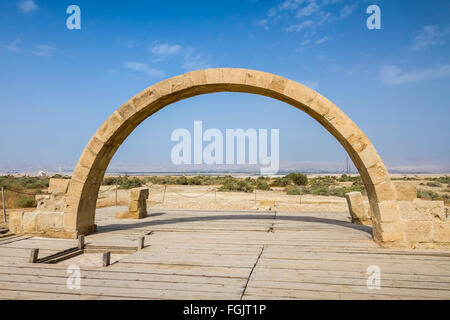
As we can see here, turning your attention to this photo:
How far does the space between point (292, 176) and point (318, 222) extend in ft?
87.3

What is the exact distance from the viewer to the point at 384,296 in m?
2.92

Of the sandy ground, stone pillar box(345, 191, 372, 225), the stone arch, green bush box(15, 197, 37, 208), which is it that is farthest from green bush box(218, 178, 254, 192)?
the stone arch

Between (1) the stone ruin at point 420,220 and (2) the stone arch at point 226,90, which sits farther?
(2) the stone arch at point 226,90

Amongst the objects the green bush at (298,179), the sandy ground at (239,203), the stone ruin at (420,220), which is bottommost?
the sandy ground at (239,203)

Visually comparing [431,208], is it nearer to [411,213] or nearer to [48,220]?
[411,213]

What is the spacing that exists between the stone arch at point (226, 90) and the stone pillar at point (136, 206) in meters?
1.68

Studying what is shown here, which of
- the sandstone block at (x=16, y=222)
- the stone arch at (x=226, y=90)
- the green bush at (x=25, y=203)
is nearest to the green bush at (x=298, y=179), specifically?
the green bush at (x=25, y=203)

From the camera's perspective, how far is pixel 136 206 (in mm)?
7875

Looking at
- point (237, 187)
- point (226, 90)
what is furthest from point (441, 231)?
point (237, 187)

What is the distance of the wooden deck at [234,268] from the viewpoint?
9.98ft

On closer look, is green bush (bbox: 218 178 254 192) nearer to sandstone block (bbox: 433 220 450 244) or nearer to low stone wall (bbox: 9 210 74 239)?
low stone wall (bbox: 9 210 74 239)

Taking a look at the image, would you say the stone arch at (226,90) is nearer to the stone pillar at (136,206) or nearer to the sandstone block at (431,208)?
the sandstone block at (431,208)
